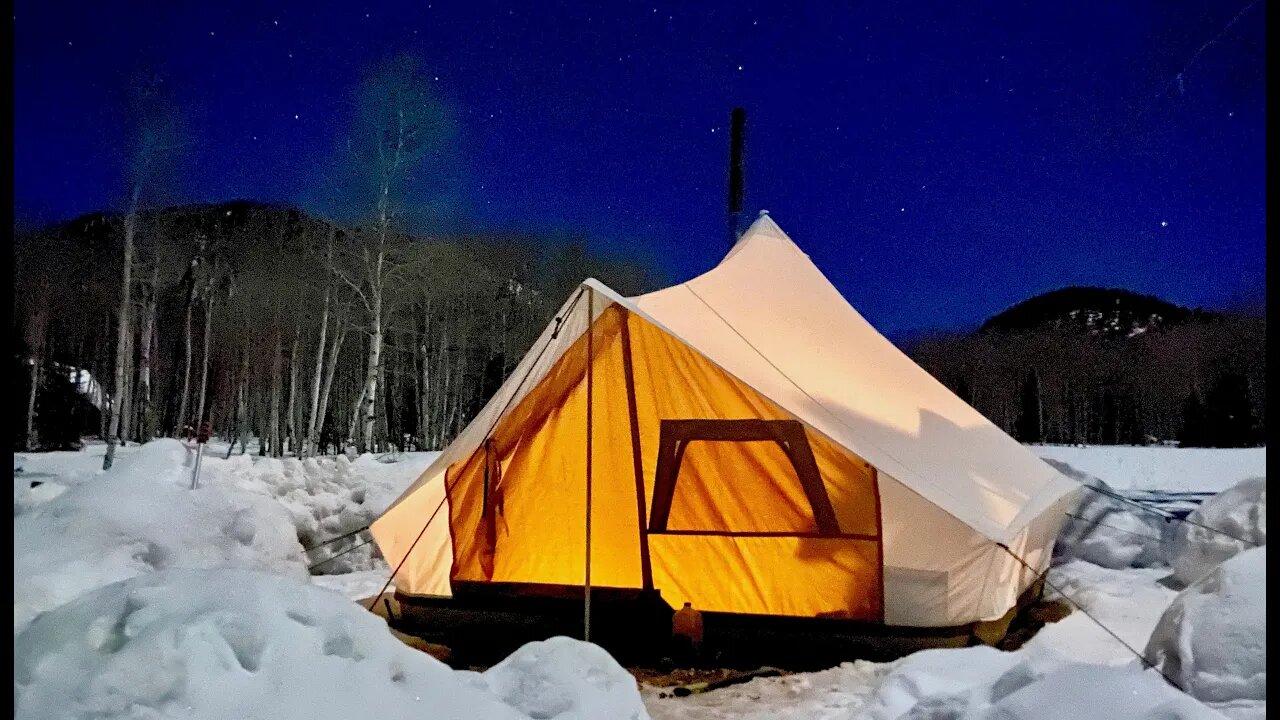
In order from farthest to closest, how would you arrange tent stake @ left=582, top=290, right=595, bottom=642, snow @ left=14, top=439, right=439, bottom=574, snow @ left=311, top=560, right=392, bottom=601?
1. snow @ left=14, top=439, right=439, bottom=574
2. snow @ left=311, top=560, right=392, bottom=601
3. tent stake @ left=582, top=290, right=595, bottom=642

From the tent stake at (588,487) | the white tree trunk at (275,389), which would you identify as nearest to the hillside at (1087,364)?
the tent stake at (588,487)

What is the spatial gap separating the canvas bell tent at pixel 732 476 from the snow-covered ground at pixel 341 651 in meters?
0.46

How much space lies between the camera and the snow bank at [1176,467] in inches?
216

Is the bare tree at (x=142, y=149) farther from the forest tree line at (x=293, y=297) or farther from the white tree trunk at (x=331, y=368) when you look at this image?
the white tree trunk at (x=331, y=368)

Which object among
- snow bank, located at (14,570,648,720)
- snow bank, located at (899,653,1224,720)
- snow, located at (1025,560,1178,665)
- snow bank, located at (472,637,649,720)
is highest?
snow bank, located at (14,570,648,720)

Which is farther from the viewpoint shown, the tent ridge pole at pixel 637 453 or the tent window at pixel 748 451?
the tent ridge pole at pixel 637 453

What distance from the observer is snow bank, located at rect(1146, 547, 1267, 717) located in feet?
6.13

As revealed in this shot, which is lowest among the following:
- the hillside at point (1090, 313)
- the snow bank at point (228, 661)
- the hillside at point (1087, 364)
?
the snow bank at point (228, 661)

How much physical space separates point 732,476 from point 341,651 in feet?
7.16

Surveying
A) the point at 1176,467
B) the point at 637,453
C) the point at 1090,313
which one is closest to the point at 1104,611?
the point at 637,453

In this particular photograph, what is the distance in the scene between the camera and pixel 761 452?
11.1 feet

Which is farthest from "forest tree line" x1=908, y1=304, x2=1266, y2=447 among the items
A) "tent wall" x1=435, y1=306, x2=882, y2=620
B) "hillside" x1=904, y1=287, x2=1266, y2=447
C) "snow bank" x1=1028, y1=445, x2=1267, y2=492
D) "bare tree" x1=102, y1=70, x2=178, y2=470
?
"bare tree" x1=102, y1=70, x2=178, y2=470

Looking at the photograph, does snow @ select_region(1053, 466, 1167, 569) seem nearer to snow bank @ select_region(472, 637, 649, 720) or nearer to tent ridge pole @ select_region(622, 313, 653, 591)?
tent ridge pole @ select_region(622, 313, 653, 591)

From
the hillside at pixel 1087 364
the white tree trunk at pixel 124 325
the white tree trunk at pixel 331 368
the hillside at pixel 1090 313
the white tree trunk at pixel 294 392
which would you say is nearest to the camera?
the white tree trunk at pixel 124 325
